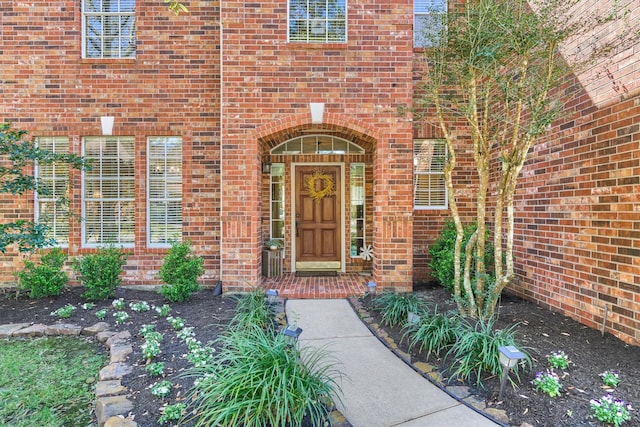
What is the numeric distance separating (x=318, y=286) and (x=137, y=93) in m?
4.37

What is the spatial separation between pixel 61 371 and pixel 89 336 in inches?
30.5

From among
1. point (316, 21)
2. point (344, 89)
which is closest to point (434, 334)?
point (344, 89)

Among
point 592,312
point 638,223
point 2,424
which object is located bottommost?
point 2,424

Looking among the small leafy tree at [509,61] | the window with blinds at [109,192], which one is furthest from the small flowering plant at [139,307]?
the small leafy tree at [509,61]

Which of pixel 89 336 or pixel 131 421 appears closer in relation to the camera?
pixel 131 421

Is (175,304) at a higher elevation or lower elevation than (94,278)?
lower

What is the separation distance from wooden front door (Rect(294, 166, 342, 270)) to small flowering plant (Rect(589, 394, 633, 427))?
15.3ft

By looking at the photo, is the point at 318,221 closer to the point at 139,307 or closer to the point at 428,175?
the point at 428,175

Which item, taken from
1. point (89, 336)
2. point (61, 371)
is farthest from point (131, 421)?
point (89, 336)

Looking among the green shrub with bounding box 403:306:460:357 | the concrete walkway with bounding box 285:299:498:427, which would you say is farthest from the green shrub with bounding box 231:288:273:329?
the green shrub with bounding box 403:306:460:357

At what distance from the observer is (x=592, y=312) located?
141 inches

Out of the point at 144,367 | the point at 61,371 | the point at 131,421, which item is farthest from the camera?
the point at 61,371

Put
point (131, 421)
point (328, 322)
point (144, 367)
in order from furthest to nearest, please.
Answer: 1. point (328, 322)
2. point (144, 367)
3. point (131, 421)

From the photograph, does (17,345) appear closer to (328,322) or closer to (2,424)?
(2,424)
